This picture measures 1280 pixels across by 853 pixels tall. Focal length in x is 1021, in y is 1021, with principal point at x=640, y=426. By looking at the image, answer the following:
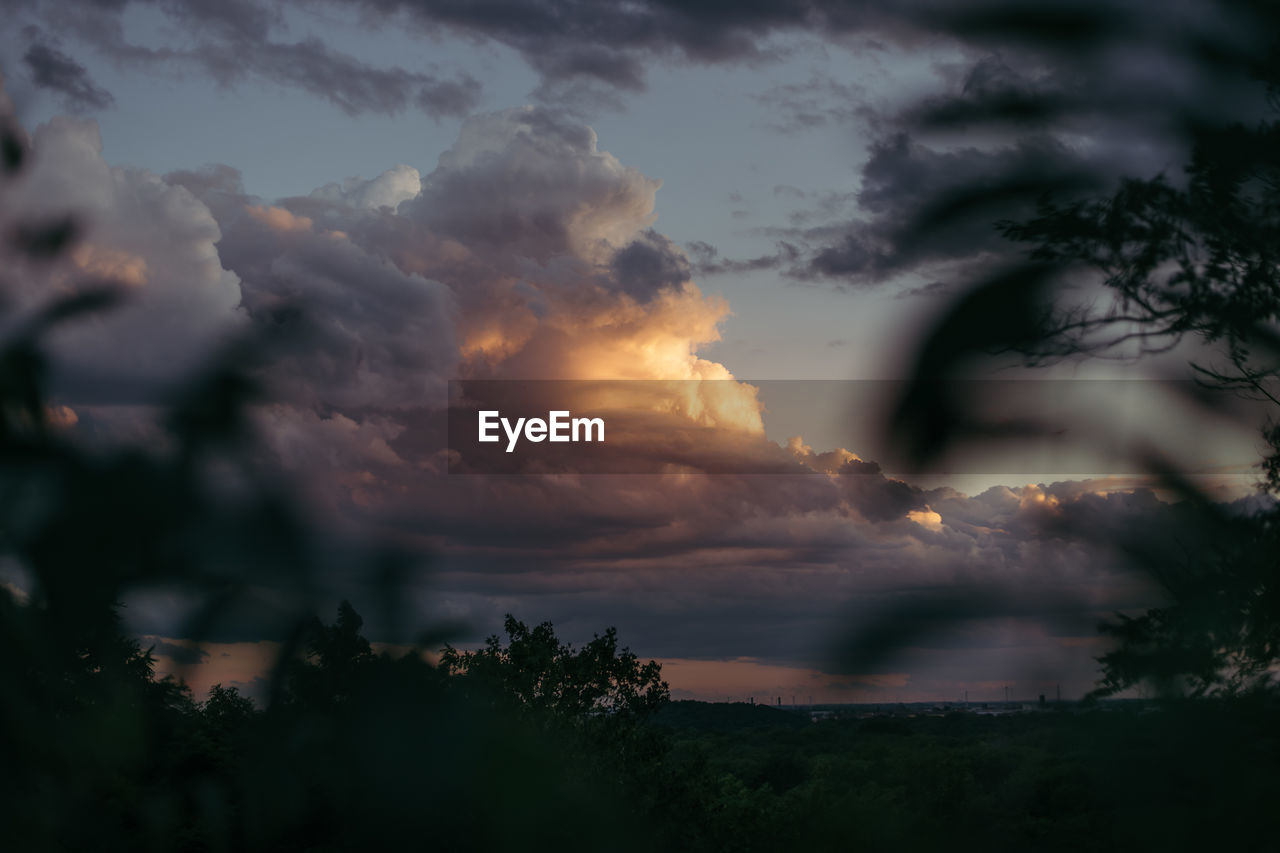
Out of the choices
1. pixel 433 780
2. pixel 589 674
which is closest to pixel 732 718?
pixel 433 780

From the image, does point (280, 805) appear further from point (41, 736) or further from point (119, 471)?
point (119, 471)

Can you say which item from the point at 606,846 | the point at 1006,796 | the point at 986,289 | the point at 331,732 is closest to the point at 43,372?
the point at 331,732

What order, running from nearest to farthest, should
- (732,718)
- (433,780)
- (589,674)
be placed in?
(433,780) < (732,718) < (589,674)

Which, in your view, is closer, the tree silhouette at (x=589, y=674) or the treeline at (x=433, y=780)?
the treeline at (x=433, y=780)

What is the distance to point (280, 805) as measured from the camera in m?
1.84

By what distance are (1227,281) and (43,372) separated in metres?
4.03

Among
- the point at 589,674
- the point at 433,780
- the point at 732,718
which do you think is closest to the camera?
the point at 433,780

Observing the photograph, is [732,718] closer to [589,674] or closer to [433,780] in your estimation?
[433,780]

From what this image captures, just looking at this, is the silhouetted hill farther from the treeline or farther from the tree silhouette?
the tree silhouette

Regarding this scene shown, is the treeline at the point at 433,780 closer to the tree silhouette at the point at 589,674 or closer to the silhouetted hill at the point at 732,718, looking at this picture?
the silhouetted hill at the point at 732,718

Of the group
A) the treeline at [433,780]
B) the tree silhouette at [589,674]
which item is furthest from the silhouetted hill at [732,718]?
the tree silhouette at [589,674]

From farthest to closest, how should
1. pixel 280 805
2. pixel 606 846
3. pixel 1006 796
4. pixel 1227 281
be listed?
pixel 1227 281
pixel 1006 796
pixel 280 805
pixel 606 846

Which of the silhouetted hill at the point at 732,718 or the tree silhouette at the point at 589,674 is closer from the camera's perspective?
the silhouetted hill at the point at 732,718

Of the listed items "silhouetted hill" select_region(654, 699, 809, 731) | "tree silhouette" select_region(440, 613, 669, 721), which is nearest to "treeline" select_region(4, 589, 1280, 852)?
"silhouetted hill" select_region(654, 699, 809, 731)
